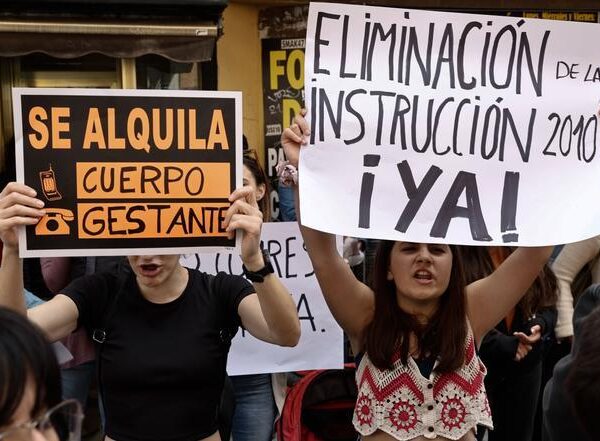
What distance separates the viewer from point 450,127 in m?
2.66

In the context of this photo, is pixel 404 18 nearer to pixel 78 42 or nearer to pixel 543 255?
pixel 543 255

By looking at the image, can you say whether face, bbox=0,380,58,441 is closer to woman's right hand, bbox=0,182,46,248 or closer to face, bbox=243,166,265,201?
woman's right hand, bbox=0,182,46,248

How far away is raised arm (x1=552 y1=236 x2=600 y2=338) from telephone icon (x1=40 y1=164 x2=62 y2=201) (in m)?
2.50

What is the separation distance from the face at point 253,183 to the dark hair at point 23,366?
2.15 metres

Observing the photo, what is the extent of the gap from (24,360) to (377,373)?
1399 mm

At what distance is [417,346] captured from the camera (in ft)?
8.59

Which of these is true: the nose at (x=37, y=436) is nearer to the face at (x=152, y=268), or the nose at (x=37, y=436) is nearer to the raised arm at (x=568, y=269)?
the face at (x=152, y=268)

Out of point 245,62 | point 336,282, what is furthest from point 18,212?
point 245,62


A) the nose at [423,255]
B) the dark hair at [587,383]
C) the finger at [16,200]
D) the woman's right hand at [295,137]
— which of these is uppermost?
the woman's right hand at [295,137]

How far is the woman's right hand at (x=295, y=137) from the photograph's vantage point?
2.56 meters

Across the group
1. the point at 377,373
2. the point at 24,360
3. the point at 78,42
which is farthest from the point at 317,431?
the point at 78,42

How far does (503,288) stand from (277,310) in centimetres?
74

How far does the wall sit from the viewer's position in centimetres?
635

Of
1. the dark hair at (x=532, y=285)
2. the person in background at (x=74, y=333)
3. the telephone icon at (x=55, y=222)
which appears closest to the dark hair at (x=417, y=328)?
the dark hair at (x=532, y=285)
